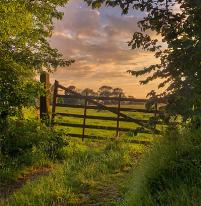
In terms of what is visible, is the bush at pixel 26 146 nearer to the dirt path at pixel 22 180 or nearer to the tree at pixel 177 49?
the dirt path at pixel 22 180

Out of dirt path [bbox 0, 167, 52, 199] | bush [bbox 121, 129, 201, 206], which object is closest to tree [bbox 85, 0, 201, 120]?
bush [bbox 121, 129, 201, 206]

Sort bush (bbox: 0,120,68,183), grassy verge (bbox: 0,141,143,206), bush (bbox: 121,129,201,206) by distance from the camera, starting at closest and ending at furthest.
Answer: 1. bush (bbox: 121,129,201,206)
2. grassy verge (bbox: 0,141,143,206)
3. bush (bbox: 0,120,68,183)

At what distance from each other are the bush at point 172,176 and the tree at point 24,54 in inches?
205

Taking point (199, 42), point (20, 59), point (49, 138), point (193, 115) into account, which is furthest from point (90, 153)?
point (199, 42)

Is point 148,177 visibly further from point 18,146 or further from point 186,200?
point 18,146

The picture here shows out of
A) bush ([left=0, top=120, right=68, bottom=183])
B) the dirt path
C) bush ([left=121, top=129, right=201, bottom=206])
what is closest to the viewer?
bush ([left=121, top=129, right=201, bottom=206])

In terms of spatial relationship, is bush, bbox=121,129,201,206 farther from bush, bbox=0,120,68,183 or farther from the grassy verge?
bush, bbox=0,120,68,183

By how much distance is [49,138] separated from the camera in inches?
492

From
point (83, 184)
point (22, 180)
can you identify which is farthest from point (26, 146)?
point (83, 184)

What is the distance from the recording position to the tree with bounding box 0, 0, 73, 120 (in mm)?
10633

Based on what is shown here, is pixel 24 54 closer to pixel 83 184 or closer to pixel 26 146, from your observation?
pixel 26 146

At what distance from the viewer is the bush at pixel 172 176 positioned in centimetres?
584

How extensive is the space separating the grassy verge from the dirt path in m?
0.76

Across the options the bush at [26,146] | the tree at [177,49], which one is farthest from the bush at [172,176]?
the bush at [26,146]
